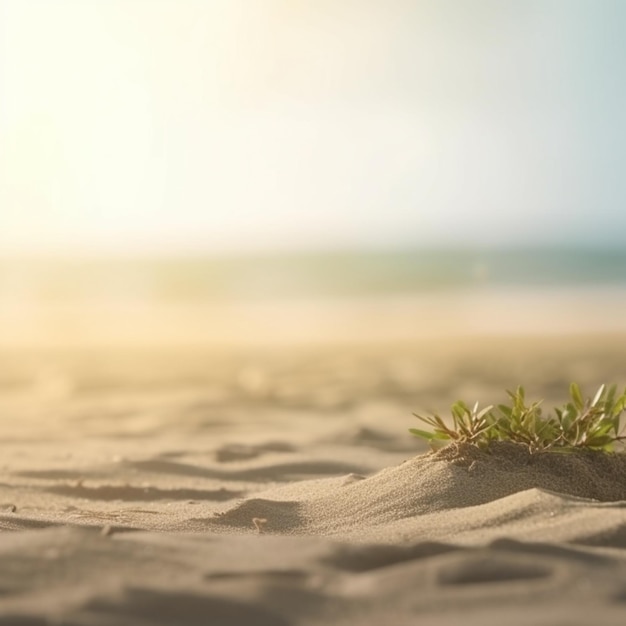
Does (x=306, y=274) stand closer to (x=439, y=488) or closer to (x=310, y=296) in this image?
(x=310, y=296)

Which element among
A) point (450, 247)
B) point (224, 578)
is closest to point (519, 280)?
point (450, 247)

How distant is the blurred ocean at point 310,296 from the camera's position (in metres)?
15.1

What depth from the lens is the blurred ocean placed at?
15062 millimetres

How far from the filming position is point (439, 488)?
2635 millimetres

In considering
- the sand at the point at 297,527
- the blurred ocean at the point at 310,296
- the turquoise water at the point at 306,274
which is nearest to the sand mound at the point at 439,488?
the sand at the point at 297,527

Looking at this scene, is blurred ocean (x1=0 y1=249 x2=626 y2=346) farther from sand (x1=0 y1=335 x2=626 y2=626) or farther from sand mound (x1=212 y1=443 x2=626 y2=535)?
sand mound (x1=212 y1=443 x2=626 y2=535)

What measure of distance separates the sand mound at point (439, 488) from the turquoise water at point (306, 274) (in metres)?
19.4

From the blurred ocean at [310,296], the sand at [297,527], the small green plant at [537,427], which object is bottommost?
the sand at [297,527]

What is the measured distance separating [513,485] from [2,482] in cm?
215

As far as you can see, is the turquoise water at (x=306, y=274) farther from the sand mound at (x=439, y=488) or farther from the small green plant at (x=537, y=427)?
the sand mound at (x=439, y=488)

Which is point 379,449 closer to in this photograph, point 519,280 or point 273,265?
point 519,280

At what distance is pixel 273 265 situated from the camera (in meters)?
28.6

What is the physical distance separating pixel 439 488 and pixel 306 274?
78.8 ft

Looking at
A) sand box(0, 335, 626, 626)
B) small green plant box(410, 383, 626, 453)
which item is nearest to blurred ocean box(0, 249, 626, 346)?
sand box(0, 335, 626, 626)
